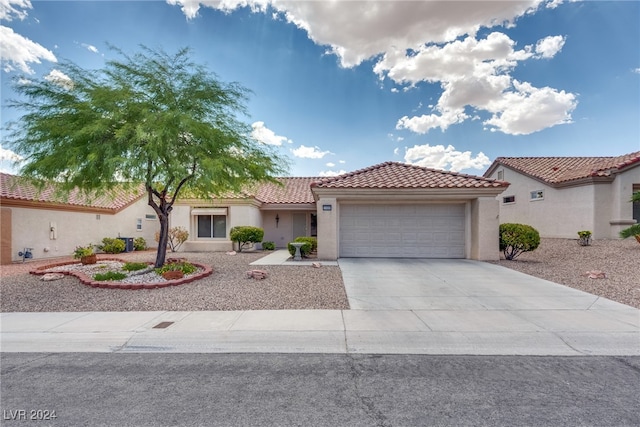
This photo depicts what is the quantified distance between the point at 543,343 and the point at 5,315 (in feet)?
33.3

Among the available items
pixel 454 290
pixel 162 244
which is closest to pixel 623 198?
pixel 454 290

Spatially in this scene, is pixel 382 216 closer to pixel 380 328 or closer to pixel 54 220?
pixel 380 328

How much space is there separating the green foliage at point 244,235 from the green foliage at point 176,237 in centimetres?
267

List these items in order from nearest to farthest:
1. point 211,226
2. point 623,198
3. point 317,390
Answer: point 317,390
point 623,198
point 211,226

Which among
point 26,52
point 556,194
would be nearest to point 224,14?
point 26,52

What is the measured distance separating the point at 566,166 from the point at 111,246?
1125 inches

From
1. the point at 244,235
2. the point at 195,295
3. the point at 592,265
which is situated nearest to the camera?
the point at 195,295

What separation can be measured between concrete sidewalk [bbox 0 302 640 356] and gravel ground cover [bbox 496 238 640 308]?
1.71m

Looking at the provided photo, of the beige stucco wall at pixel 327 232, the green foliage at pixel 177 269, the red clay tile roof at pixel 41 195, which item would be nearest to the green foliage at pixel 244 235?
the red clay tile roof at pixel 41 195

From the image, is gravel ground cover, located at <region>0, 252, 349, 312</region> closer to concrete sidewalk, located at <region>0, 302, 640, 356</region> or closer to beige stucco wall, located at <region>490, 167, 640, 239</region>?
concrete sidewalk, located at <region>0, 302, 640, 356</region>

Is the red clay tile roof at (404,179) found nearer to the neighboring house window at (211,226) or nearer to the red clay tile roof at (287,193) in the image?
the red clay tile roof at (287,193)

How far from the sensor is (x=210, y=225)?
17.6m

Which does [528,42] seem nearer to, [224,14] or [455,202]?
[455,202]

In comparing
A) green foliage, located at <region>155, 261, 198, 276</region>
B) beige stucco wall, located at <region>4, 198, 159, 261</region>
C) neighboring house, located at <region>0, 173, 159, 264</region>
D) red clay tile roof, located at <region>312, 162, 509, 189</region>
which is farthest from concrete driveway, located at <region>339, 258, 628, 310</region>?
beige stucco wall, located at <region>4, 198, 159, 261</region>
